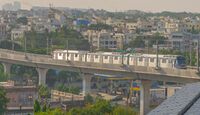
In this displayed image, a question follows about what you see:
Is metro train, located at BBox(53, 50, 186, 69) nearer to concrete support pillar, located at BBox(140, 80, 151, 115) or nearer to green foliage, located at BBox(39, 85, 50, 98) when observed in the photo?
concrete support pillar, located at BBox(140, 80, 151, 115)

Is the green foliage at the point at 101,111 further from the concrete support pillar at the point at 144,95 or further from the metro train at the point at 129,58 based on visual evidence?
the metro train at the point at 129,58

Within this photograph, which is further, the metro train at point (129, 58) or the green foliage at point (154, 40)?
the green foliage at point (154, 40)

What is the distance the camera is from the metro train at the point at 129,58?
107 ft

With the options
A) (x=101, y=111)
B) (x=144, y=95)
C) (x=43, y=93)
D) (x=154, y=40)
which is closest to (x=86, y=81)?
(x=43, y=93)

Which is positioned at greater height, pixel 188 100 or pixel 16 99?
pixel 188 100

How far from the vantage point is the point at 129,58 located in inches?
1388

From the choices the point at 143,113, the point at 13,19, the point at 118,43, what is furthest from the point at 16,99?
the point at 13,19

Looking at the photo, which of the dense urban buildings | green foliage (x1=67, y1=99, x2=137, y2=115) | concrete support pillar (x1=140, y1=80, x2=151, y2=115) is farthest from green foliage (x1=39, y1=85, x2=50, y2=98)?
green foliage (x1=67, y1=99, x2=137, y2=115)

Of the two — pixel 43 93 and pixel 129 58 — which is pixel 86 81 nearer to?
pixel 43 93

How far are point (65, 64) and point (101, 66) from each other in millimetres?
4084

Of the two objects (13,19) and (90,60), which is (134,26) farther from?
(90,60)

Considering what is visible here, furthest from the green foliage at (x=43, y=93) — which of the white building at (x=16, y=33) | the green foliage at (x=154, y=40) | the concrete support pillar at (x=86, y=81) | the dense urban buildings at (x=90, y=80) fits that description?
the white building at (x=16, y=33)

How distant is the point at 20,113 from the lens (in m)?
30.5

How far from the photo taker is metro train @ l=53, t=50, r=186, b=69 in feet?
107
